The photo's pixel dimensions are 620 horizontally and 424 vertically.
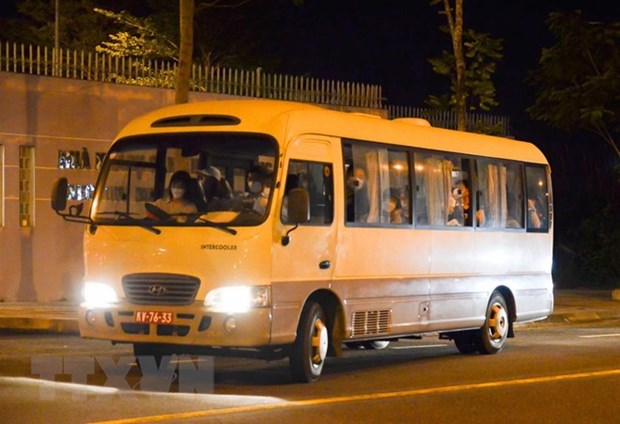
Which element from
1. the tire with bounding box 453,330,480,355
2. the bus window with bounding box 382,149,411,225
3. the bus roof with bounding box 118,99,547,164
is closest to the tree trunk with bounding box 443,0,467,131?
the tire with bounding box 453,330,480,355

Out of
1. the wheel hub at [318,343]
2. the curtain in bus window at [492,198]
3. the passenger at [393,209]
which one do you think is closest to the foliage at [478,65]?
the curtain in bus window at [492,198]

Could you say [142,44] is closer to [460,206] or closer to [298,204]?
[460,206]

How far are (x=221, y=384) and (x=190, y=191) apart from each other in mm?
1940

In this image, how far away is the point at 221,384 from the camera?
44.1ft

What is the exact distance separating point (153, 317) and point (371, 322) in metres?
2.88

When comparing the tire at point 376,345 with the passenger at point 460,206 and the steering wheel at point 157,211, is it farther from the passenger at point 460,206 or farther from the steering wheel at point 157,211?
the steering wheel at point 157,211

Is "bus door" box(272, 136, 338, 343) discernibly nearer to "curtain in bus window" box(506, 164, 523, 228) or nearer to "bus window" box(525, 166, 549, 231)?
"curtain in bus window" box(506, 164, 523, 228)

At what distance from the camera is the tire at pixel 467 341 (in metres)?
17.7

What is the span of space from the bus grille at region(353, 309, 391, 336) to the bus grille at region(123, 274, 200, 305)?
2252 millimetres

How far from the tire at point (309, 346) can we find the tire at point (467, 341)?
405cm

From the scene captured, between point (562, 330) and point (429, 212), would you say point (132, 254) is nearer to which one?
point (429, 212)

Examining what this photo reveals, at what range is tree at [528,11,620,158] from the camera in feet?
107

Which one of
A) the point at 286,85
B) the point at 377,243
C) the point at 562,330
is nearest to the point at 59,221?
the point at 286,85

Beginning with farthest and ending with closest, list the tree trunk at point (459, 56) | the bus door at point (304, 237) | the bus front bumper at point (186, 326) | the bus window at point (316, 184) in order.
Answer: the tree trunk at point (459, 56) < the bus window at point (316, 184) < the bus door at point (304, 237) < the bus front bumper at point (186, 326)
